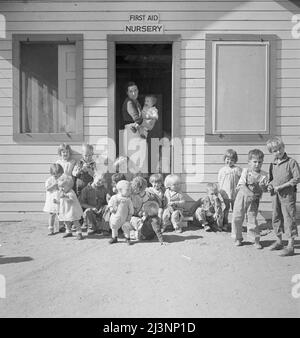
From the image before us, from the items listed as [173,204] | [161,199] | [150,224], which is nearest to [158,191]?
[161,199]

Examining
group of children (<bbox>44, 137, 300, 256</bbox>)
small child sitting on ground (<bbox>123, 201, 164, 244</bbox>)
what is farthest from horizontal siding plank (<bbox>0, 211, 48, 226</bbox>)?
small child sitting on ground (<bbox>123, 201, 164, 244</bbox>)

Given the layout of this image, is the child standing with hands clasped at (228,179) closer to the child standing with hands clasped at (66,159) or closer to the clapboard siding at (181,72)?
the clapboard siding at (181,72)

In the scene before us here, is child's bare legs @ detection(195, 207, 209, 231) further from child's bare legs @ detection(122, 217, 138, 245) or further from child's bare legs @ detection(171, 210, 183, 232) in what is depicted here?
child's bare legs @ detection(122, 217, 138, 245)

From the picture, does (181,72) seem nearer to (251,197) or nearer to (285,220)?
(251,197)

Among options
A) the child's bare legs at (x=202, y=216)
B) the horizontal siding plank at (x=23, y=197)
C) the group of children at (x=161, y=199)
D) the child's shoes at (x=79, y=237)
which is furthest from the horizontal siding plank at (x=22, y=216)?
the child's bare legs at (x=202, y=216)

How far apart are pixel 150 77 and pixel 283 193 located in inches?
210

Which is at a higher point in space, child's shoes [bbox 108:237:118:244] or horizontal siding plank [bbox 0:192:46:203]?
horizontal siding plank [bbox 0:192:46:203]

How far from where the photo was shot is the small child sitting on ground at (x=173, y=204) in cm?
785

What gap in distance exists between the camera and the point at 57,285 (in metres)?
5.61

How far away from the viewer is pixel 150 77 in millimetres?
11234

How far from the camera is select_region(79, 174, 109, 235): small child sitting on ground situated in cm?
780

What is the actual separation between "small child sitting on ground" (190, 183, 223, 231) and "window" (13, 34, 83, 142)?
232 cm

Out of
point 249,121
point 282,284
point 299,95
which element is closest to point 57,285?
point 282,284

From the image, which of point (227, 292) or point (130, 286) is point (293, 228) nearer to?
point (227, 292)
